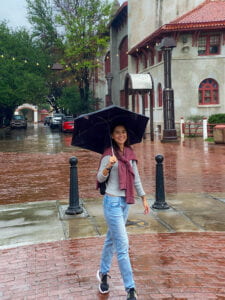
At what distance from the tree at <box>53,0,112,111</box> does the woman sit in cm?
3731

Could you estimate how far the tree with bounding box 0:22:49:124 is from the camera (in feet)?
149

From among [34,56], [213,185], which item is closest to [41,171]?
[213,185]

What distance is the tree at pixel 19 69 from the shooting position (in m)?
45.5

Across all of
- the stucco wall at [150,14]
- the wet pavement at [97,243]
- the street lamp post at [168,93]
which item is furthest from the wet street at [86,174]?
the stucco wall at [150,14]

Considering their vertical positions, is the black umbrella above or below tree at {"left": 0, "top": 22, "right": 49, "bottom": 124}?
below

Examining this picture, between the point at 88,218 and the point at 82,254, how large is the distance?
66.5 inches

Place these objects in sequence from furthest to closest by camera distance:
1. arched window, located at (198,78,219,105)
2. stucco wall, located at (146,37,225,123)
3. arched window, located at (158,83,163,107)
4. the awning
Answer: arched window, located at (158,83,163,107) → arched window, located at (198,78,219,105) → stucco wall, located at (146,37,225,123) → the awning

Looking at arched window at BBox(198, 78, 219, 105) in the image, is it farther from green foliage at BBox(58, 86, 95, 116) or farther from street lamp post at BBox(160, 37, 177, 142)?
green foliage at BBox(58, 86, 95, 116)

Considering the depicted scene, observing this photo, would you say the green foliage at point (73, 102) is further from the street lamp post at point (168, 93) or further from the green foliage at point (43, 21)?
the street lamp post at point (168, 93)

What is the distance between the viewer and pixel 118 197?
3.77 meters

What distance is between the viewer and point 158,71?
2967 cm

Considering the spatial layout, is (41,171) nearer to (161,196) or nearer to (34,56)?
(161,196)

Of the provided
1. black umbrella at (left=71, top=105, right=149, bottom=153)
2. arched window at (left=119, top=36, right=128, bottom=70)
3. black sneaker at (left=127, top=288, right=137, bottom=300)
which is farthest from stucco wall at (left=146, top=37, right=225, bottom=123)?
black sneaker at (left=127, top=288, right=137, bottom=300)

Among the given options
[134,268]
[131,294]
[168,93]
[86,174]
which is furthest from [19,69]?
[131,294]
